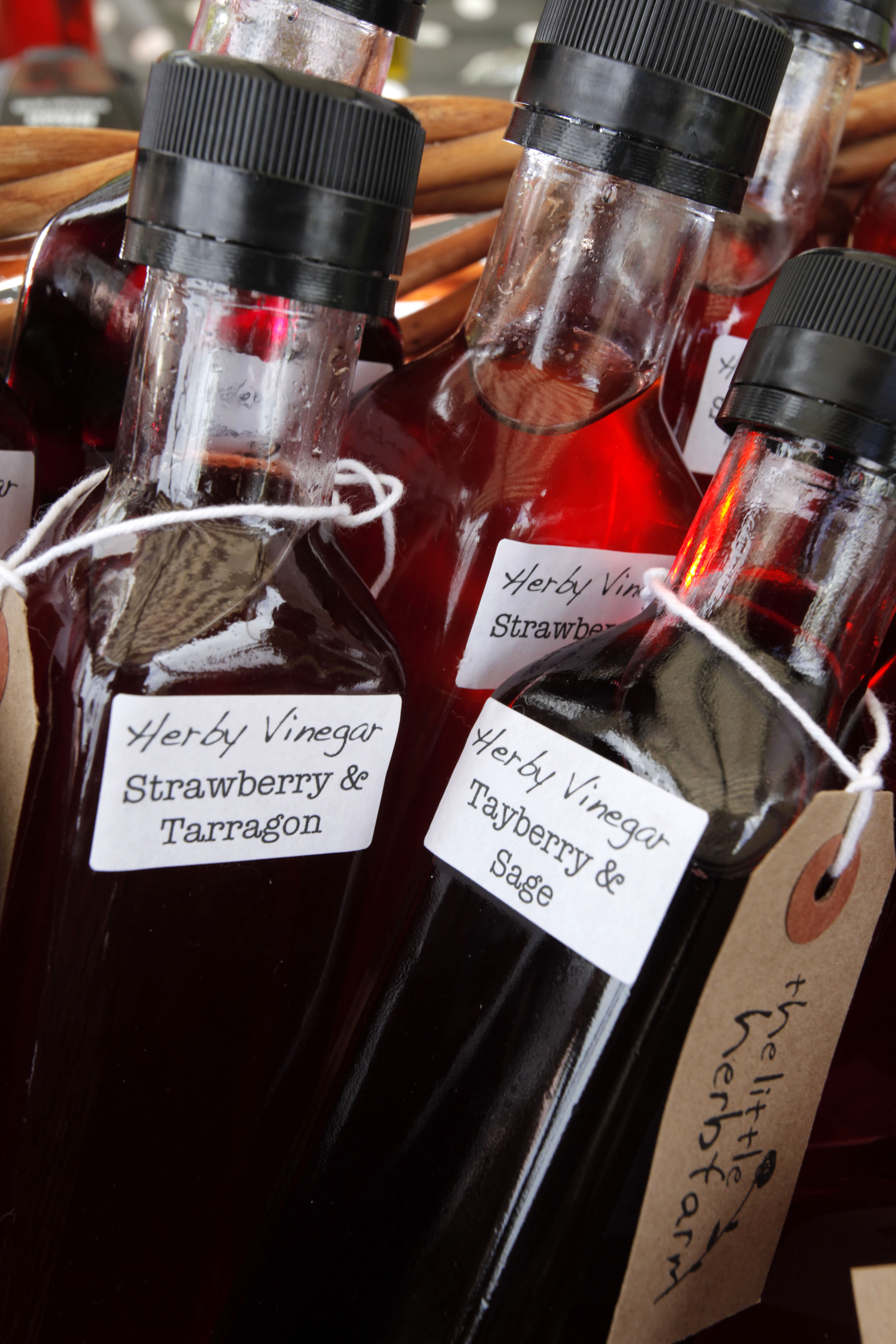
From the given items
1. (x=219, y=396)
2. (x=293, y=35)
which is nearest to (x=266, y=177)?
(x=219, y=396)

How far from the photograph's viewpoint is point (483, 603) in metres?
0.44

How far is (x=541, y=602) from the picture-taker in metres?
0.45

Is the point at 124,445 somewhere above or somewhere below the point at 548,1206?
above

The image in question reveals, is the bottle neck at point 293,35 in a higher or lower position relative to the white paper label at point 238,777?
higher

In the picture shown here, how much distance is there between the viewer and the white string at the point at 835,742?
0.34 metres

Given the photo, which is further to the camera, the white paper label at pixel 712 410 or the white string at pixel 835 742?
the white paper label at pixel 712 410

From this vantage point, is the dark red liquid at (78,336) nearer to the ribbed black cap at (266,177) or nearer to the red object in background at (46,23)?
the ribbed black cap at (266,177)

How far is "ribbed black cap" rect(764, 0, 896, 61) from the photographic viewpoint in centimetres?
52

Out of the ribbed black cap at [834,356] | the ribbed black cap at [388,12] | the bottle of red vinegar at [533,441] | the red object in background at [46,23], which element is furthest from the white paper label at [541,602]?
the red object in background at [46,23]

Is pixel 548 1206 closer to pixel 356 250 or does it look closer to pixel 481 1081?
pixel 481 1081

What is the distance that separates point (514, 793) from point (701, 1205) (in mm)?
146

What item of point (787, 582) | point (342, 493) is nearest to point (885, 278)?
point (787, 582)

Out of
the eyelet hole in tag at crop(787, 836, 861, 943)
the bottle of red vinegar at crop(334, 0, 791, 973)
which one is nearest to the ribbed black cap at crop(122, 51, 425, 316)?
the bottle of red vinegar at crop(334, 0, 791, 973)

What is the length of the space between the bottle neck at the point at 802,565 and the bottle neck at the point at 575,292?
82 mm
